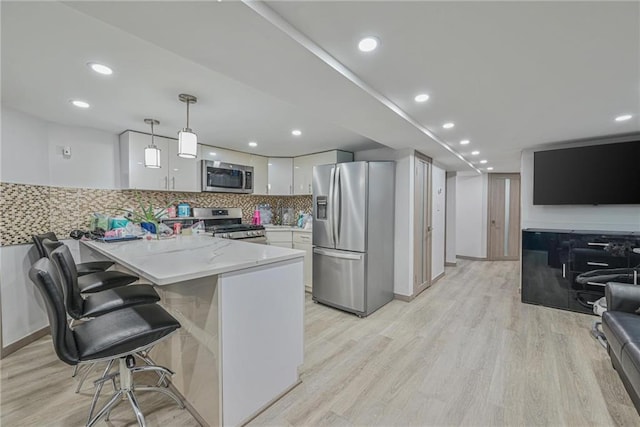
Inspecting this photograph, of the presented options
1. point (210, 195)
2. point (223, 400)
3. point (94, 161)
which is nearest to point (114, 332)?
point (223, 400)

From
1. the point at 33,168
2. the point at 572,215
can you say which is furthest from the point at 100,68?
the point at 572,215

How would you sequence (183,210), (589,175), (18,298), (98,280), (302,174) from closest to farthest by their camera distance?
(98,280) → (18,298) → (589,175) → (183,210) → (302,174)

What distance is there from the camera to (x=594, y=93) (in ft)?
6.81

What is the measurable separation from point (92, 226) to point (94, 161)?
779 mm

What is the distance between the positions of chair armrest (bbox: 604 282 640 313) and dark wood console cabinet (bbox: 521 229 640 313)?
1.17 meters

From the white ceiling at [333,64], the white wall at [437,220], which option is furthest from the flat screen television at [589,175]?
the white wall at [437,220]

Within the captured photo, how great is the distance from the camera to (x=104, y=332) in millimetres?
1399

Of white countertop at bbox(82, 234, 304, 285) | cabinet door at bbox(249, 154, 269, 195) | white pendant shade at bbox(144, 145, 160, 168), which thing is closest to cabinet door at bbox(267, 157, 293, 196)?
cabinet door at bbox(249, 154, 269, 195)

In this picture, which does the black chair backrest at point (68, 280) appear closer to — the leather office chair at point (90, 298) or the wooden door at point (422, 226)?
the leather office chair at point (90, 298)

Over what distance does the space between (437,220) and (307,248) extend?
2345 mm

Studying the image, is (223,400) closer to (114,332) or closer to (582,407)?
(114,332)

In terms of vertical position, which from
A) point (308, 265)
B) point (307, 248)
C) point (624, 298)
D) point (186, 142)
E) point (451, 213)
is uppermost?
point (186, 142)

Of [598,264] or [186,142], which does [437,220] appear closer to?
[598,264]

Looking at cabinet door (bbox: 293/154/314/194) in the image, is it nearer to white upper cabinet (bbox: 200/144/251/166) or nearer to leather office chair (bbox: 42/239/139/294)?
white upper cabinet (bbox: 200/144/251/166)
